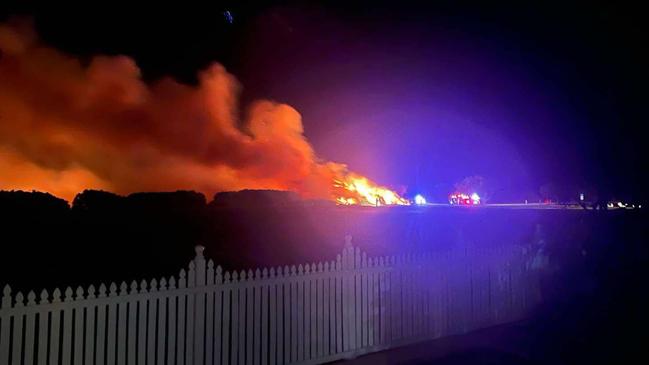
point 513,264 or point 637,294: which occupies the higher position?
point 513,264

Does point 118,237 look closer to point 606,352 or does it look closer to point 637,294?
point 606,352

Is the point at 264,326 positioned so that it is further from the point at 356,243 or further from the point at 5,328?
the point at 356,243

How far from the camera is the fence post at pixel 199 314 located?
17.4ft

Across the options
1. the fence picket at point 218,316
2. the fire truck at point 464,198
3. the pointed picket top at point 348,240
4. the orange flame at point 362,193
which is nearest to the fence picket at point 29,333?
the fence picket at point 218,316

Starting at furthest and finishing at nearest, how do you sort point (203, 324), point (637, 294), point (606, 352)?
point (637, 294) < point (606, 352) < point (203, 324)

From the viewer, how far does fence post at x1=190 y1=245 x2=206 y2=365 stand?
5.31 metres

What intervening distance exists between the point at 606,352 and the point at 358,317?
345 cm

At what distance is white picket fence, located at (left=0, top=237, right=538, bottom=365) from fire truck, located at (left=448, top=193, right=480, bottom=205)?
5.26 metres

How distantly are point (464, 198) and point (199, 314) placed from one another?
10.3 metres

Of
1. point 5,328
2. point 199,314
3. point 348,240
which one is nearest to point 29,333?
point 5,328

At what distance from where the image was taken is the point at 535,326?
334 inches

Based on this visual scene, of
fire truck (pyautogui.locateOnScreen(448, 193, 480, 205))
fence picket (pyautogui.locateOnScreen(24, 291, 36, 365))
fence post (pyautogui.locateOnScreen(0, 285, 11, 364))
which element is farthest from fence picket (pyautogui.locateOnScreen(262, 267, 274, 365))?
fire truck (pyautogui.locateOnScreen(448, 193, 480, 205))

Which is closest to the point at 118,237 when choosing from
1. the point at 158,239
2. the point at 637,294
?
the point at 158,239

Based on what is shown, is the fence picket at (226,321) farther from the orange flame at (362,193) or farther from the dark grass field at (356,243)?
the orange flame at (362,193)
